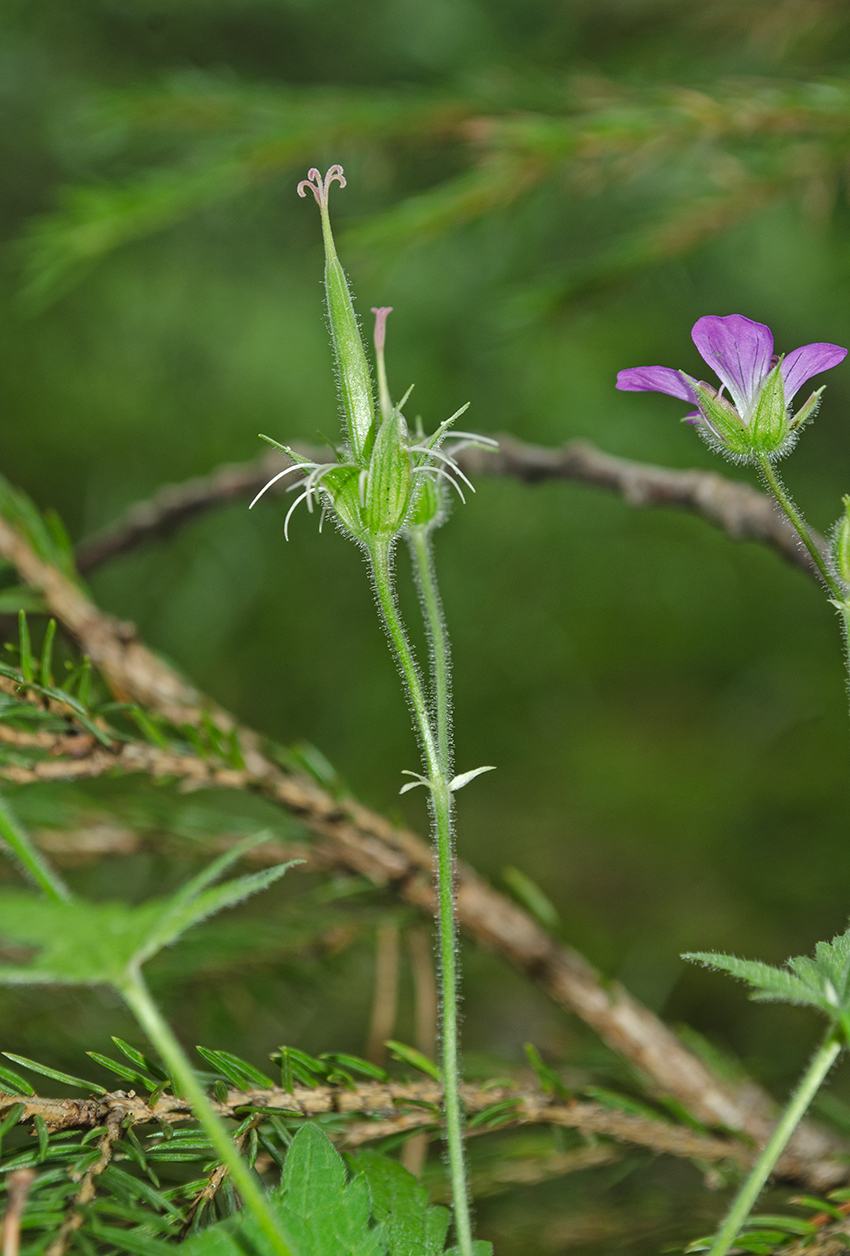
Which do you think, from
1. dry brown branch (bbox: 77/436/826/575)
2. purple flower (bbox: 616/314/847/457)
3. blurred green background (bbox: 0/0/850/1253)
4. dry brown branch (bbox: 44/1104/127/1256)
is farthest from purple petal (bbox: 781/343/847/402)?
blurred green background (bbox: 0/0/850/1253)

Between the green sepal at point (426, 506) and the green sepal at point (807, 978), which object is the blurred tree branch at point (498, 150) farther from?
the green sepal at point (807, 978)

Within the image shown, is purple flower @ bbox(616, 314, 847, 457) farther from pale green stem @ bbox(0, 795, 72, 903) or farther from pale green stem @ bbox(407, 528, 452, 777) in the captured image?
pale green stem @ bbox(0, 795, 72, 903)

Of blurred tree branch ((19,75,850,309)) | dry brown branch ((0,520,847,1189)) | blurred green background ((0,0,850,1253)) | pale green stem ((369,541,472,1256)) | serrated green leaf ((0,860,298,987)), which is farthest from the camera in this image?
blurred green background ((0,0,850,1253))

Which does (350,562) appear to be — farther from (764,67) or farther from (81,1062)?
(81,1062)

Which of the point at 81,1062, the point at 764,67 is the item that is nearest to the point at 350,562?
the point at 764,67

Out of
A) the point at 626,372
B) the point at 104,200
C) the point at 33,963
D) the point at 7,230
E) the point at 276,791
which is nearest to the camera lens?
the point at 33,963

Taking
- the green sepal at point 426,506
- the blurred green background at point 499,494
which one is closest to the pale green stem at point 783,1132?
the green sepal at point 426,506
